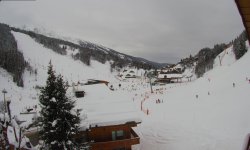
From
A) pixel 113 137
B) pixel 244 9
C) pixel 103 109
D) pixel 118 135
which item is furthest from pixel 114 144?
pixel 244 9

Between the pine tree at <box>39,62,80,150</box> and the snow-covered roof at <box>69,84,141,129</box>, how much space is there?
8.52 ft

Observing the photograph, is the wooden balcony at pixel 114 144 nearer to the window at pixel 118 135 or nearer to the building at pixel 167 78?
the window at pixel 118 135

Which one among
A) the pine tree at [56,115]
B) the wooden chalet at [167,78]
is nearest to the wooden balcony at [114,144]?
the pine tree at [56,115]

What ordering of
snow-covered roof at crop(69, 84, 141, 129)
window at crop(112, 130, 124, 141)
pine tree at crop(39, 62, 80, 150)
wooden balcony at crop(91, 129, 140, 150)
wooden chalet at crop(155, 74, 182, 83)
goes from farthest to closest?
wooden chalet at crop(155, 74, 182, 83) < window at crop(112, 130, 124, 141) < snow-covered roof at crop(69, 84, 141, 129) < wooden balcony at crop(91, 129, 140, 150) < pine tree at crop(39, 62, 80, 150)

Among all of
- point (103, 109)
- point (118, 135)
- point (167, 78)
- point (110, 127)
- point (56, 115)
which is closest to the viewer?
point (56, 115)

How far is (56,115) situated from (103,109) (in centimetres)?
868

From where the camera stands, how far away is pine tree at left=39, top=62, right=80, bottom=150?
14.5 metres

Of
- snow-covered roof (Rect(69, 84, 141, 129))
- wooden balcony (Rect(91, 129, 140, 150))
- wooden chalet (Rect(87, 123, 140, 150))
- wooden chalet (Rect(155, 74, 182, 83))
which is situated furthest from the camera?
wooden chalet (Rect(155, 74, 182, 83))

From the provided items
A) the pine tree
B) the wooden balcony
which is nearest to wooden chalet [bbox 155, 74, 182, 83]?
the wooden balcony

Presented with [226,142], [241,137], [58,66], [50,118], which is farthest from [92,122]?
[58,66]

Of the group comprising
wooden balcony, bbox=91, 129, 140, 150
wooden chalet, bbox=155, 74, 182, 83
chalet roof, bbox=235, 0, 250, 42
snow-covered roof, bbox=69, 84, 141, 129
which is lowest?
wooden balcony, bbox=91, 129, 140, 150

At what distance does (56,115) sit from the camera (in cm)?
1465

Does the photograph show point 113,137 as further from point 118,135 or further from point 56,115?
point 56,115

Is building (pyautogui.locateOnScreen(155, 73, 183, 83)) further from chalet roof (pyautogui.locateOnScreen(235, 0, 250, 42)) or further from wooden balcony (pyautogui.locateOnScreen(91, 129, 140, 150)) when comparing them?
chalet roof (pyautogui.locateOnScreen(235, 0, 250, 42))
